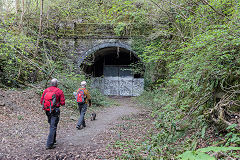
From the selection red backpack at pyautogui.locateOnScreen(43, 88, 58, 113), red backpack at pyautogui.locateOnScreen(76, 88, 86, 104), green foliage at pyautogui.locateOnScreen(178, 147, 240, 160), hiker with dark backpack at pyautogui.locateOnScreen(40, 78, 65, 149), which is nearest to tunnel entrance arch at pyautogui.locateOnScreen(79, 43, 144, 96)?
red backpack at pyautogui.locateOnScreen(76, 88, 86, 104)

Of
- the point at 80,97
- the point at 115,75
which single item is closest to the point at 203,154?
the point at 80,97

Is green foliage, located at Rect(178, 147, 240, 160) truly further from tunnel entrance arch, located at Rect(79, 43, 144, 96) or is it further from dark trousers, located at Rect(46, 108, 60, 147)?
tunnel entrance arch, located at Rect(79, 43, 144, 96)

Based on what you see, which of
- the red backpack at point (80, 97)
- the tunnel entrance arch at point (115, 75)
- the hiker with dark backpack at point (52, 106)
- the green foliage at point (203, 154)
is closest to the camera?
the green foliage at point (203, 154)

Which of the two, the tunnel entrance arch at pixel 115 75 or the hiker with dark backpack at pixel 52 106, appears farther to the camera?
the tunnel entrance arch at pixel 115 75

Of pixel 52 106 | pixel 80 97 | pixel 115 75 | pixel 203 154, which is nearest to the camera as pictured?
pixel 203 154

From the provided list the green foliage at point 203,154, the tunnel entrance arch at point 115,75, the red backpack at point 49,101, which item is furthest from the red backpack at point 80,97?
the tunnel entrance arch at point 115,75

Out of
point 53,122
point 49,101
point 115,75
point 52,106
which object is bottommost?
Answer: point 53,122

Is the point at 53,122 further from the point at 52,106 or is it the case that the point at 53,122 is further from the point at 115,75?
the point at 115,75

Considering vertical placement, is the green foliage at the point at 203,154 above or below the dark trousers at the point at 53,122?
above

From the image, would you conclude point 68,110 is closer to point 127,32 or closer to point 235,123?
point 235,123

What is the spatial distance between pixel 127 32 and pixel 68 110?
7367 mm

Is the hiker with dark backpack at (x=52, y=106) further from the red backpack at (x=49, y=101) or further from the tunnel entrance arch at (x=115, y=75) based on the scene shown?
the tunnel entrance arch at (x=115, y=75)

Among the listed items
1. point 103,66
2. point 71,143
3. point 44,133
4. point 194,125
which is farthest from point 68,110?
point 103,66

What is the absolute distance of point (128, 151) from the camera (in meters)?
3.43
